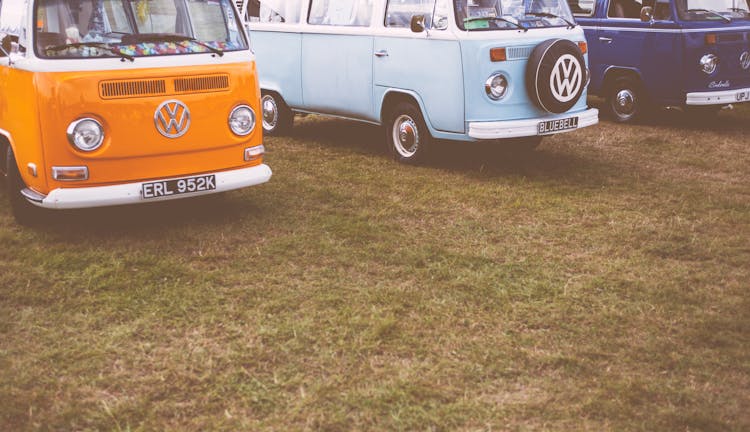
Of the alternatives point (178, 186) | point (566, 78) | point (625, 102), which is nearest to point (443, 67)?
point (566, 78)

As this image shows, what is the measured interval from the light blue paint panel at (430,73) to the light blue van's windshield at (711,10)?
4092 mm

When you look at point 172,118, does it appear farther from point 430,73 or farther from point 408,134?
point 408,134

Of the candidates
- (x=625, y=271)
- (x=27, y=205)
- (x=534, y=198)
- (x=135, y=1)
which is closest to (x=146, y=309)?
(x=27, y=205)

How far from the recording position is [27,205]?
20.5 ft

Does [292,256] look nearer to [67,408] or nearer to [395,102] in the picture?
[67,408]

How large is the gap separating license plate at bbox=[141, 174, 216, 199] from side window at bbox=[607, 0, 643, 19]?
682 centimetres

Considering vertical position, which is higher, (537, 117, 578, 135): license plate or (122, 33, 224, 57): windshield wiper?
(122, 33, 224, 57): windshield wiper

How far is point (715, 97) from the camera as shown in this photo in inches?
400

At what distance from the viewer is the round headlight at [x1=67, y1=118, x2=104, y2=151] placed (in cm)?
555

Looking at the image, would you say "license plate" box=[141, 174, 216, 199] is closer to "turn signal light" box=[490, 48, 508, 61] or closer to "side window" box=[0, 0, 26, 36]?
"side window" box=[0, 0, 26, 36]

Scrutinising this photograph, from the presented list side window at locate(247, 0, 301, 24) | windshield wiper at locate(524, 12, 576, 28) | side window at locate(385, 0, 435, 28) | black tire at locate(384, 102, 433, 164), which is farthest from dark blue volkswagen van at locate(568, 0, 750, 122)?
side window at locate(247, 0, 301, 24)

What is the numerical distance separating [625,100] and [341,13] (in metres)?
4.27

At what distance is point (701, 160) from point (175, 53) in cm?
561

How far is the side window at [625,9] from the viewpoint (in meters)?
10.6
